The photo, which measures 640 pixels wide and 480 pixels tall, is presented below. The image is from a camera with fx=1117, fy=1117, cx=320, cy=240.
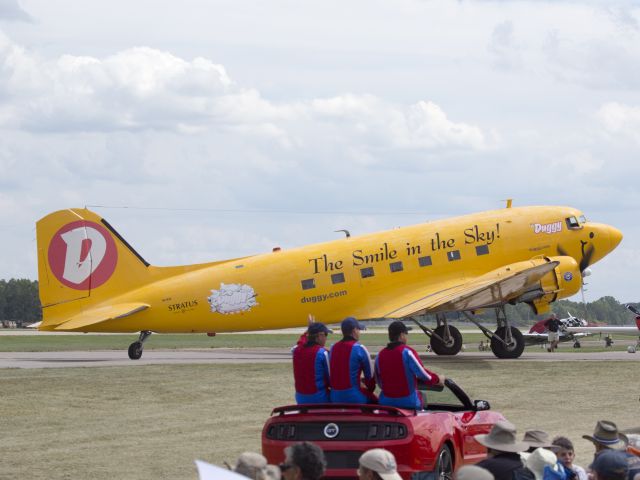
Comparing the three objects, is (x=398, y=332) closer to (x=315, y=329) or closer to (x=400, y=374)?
(x=400, y=374)

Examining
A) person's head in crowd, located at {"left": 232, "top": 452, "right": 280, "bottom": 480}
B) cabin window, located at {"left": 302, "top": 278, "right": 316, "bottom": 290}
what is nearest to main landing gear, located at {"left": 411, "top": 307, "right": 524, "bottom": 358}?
cabin window, located at {"left": 302, "top": 278, "right": 316, "bottom": 290}

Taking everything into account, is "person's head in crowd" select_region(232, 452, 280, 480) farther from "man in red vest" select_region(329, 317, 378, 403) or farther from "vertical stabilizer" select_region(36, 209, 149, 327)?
"vertical stabilizer" select_region(36, 209, 149, 327)

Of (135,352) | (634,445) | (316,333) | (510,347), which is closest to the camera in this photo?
(634,445)

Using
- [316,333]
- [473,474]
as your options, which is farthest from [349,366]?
[473,474]

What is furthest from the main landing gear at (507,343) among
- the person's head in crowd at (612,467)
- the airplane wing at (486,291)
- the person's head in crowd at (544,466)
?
the person's head in crowd at (612,467)

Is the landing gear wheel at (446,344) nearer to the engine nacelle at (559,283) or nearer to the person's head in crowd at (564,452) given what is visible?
the engine nacelle at (559,283)

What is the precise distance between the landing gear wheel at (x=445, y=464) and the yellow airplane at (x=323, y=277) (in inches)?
966

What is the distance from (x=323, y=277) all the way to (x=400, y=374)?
83.3 feet

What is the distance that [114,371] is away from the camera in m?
33.2

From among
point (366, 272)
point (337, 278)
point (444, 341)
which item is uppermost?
point (366, 272)

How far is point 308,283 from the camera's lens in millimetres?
39812

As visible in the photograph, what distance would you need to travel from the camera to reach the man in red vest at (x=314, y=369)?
49.2 feet

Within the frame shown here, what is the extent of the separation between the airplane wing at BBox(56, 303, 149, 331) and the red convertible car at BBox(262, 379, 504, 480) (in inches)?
1012

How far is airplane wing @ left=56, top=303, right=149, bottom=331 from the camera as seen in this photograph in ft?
129
